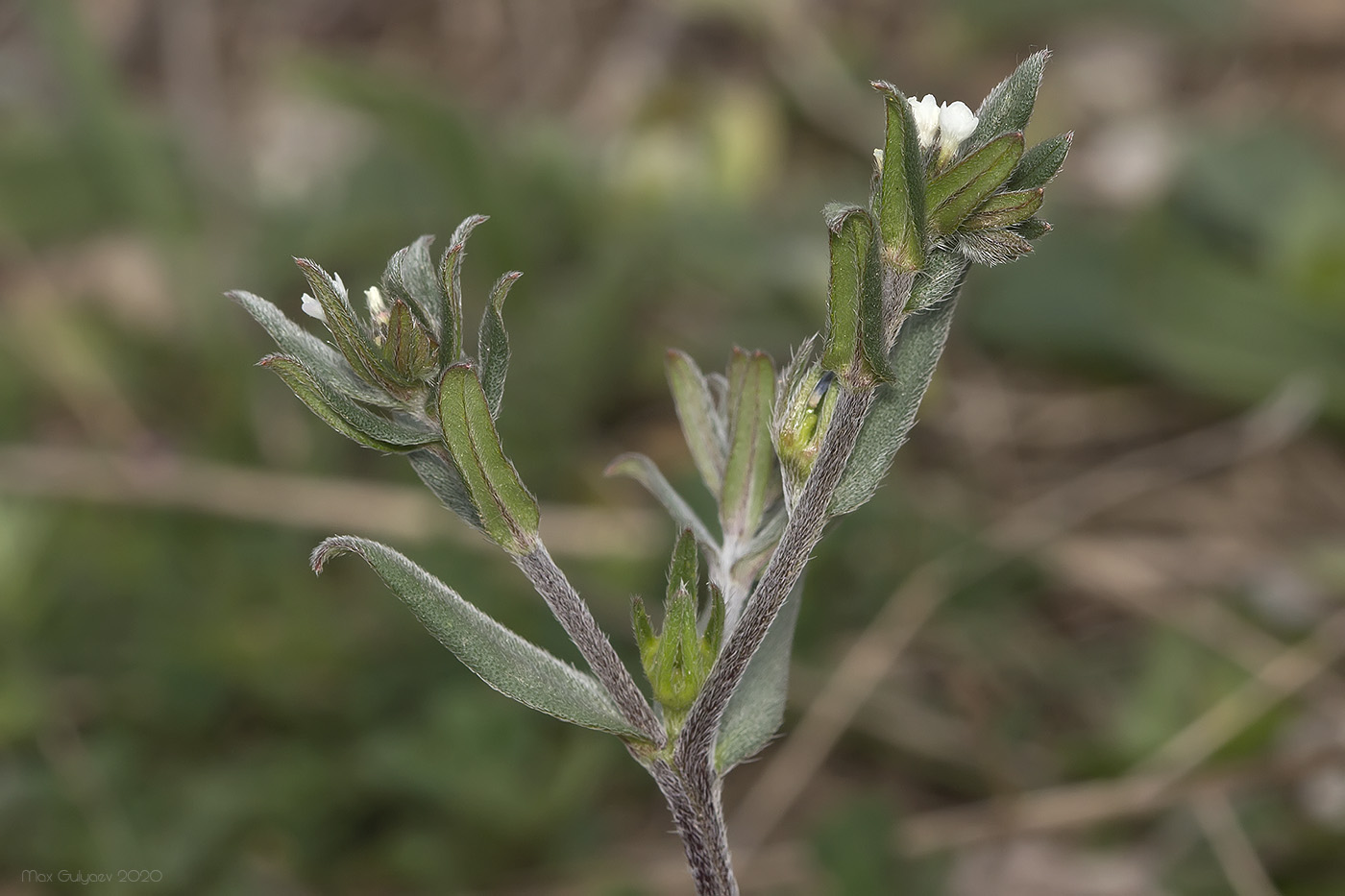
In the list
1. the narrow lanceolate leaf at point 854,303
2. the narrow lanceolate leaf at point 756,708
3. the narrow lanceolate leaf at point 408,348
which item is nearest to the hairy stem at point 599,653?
the narrow lanceolate leaf at point 756,708

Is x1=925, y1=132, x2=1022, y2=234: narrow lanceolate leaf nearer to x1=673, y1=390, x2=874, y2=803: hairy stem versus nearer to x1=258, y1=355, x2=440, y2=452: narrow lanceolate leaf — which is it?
x1=673, y1=390, x2=874, y2=803: hairy stem

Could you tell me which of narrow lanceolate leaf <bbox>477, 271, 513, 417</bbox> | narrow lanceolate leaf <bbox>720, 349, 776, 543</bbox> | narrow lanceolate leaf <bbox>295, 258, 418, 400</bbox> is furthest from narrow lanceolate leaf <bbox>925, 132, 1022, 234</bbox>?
narrow lanceolate leaf <bbox>295, 258, 418, 400</bbox>

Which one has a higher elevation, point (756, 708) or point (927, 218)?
point (927, 218)

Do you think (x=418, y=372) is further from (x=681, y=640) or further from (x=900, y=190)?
(x=900, y=190)

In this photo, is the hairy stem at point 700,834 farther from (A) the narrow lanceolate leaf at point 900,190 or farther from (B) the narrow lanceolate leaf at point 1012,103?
(B) the narrow lanceolate leaf at point 1012,103

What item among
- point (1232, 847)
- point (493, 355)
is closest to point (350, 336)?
point (493, 355)
